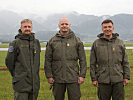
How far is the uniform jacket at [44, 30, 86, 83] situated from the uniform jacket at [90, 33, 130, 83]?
36 cm

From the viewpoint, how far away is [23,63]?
3.61m

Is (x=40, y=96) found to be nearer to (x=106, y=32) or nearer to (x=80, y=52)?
(x=80, y=52)

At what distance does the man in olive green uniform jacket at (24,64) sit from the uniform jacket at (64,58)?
42 cm

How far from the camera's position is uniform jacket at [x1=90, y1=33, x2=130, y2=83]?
391 cm

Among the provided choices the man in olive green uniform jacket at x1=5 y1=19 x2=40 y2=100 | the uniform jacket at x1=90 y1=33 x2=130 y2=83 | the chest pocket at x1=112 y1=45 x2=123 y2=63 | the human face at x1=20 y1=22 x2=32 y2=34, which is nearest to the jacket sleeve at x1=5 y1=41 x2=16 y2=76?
the man in olive green uniform jacket at x1=5 y1=19 x2=40 y2=100

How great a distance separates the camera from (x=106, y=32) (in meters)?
4.02

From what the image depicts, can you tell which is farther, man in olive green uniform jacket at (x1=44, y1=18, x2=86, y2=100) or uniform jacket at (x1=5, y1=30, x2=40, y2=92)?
man in olive green uniform jacket at (x1=44, y1=18, x2=86, y2=100)

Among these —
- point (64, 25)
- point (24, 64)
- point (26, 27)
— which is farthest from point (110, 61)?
point (26, 27)

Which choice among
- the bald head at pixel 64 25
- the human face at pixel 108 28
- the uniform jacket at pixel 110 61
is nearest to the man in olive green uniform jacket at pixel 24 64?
the bald head at pixel 64 25

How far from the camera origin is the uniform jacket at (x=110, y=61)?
154 inches

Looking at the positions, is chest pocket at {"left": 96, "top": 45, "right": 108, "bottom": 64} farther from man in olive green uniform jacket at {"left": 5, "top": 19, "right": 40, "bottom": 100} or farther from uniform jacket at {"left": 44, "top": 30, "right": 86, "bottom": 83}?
man in olive green uniform jacket at {"left": 5, "top": 19, "right": 40, "bottom": 100}

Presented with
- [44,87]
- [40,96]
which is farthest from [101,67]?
[44,87]

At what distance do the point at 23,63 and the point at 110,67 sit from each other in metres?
1.93

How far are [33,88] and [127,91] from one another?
16.8 feet
